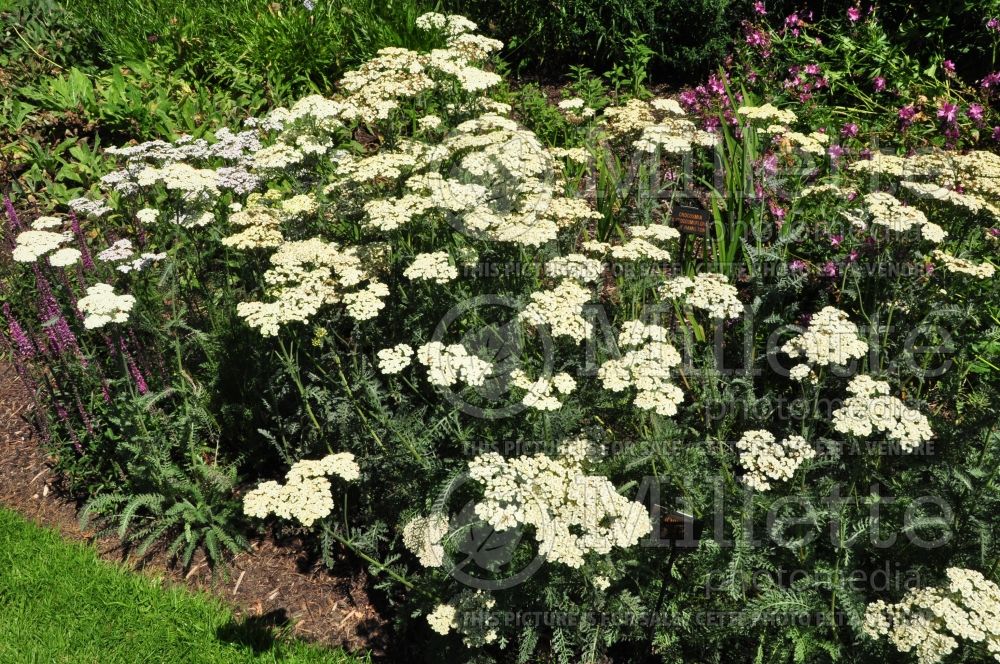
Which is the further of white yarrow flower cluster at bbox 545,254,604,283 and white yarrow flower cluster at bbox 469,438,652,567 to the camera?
white yarrow flower cluster at bbox 545,254,604,283

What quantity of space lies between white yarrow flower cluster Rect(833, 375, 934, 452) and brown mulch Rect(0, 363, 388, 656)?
205 cm

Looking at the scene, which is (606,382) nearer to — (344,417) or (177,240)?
(344,417)

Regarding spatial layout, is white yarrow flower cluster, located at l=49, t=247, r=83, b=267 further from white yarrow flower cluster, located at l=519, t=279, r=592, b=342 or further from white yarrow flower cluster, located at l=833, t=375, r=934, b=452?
white yarrow flower cluster, located at l=833, t=375, r=934, b=452

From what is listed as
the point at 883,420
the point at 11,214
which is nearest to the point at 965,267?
the point at 883,420

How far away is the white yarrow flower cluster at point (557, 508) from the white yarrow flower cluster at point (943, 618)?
780 mm

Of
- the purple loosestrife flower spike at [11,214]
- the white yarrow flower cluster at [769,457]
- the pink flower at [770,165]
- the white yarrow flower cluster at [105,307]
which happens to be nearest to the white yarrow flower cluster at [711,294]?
the white yarrow flower cluster at [769,457]

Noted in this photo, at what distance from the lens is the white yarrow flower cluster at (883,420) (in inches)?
A: 102

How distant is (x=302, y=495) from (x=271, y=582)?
107 cm

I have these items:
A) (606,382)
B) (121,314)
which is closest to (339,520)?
(121,314)

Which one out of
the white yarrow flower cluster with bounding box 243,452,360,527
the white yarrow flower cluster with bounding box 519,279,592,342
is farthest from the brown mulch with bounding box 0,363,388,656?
the white yarrow flower cluster with bounding box 519,279,592,342

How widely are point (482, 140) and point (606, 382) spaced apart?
1441 millimetres

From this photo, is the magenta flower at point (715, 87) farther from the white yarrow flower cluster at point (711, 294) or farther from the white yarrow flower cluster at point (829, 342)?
the white yarrow flower cluster at point (829, 342)

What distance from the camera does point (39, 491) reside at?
165 inches

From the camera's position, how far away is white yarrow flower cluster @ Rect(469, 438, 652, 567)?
2.52m
